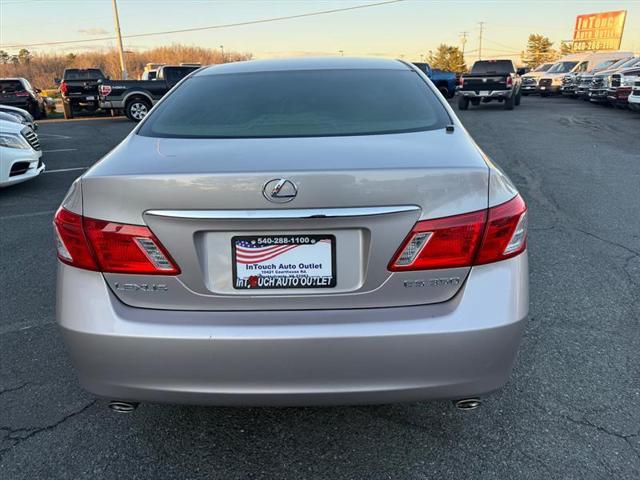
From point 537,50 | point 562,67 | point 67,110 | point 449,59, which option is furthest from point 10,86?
point 537,50

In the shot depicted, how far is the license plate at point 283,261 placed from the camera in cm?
189

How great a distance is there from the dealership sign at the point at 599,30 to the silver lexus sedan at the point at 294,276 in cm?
7264

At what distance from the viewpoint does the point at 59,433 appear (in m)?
2.55

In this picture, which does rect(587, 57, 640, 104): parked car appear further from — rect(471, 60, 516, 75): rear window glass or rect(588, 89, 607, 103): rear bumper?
rect(471, 60, 516, 75): rear window glass

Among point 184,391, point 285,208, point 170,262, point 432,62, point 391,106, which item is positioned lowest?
point 432,62

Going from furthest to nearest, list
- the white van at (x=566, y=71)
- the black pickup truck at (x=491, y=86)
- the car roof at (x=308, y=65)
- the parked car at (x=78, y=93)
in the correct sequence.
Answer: the white van at (x=566, y=71), the parked car at (x=78, y=93), the black pickup truck at (x=491, y=86), the car roof at (x=308, y=65)

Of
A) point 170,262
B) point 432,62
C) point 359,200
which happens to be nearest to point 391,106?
point 359,200

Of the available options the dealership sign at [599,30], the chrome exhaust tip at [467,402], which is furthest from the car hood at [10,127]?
the dealership sign at [599,30]

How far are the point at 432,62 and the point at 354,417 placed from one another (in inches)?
3964

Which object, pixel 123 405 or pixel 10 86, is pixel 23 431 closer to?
pixel 123 405

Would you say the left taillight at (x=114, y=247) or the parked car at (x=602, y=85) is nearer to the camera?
the left taillight at (x=114, y=247)

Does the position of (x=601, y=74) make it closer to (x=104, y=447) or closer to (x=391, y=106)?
(x=391, y=106)

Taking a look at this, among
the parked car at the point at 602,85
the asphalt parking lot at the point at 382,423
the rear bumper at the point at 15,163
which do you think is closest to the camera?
the asphalt parking lot at the point at 382,423

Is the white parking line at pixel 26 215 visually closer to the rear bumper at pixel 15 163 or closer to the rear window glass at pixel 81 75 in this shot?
the rear bumper at pixel 15 163
